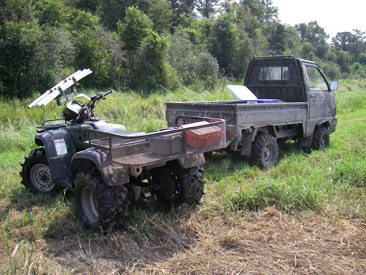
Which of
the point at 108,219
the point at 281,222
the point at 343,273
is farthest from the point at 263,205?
the point at 108,219

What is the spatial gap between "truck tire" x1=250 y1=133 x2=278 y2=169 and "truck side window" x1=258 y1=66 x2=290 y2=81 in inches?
76.5

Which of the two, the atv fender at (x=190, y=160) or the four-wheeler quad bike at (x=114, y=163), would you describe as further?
the atv fender at (x=190, y=160)

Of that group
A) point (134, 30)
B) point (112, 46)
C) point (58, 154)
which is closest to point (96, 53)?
point (112, 46)

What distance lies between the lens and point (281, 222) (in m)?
3.51

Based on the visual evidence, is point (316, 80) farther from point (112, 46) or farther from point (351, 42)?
point (351, 42)

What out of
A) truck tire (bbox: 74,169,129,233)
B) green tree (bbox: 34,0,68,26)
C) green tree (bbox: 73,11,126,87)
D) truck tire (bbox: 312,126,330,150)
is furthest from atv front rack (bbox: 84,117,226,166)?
green tree (bbox: 34,0,68,26)

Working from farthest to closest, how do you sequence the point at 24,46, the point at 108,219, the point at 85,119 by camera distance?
1. the point at 24,46
2. the point at 85,119
3. the point at 108,219

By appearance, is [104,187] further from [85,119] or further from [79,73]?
[79,73]

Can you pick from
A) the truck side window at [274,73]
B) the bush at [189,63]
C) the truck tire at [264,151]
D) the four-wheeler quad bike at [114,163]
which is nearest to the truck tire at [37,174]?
the four-wheeler quad bike at [114,163]

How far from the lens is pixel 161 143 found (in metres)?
3.13

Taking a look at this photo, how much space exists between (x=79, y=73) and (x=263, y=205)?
116 inches

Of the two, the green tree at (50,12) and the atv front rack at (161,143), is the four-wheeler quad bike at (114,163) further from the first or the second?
the green tree at (50,12)

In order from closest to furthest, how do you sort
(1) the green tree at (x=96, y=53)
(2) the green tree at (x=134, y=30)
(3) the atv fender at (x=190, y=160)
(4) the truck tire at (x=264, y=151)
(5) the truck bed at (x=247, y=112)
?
(3) the atv fender at (x=190, y=160) < (5) the truck bed at (x=247, y=112) < (4) the truck tire at (x=264, y=151) < (1) the green tree at (x=96, y=53) < (2) the green tree at (x=134, y=30)

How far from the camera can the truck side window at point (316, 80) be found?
706cm
